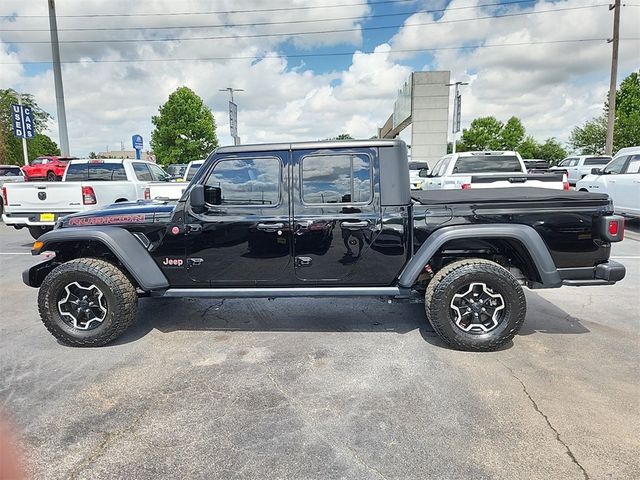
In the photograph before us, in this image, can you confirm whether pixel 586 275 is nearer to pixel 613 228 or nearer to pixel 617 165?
pixel 613 228

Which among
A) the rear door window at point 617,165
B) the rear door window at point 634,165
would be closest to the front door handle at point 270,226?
the rear door window at point 634,165

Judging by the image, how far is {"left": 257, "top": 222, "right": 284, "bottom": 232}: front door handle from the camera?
3.90 meters

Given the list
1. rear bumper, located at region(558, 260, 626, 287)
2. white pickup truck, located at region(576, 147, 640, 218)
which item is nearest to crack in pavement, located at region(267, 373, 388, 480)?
rear bumper, located at region(558, 260, 626, 287)

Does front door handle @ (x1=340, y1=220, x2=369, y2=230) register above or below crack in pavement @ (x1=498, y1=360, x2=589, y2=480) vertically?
above

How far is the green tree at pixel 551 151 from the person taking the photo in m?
53.3

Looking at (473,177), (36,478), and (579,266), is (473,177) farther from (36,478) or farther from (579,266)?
(36,478)

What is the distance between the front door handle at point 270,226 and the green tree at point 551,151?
57.3 metres

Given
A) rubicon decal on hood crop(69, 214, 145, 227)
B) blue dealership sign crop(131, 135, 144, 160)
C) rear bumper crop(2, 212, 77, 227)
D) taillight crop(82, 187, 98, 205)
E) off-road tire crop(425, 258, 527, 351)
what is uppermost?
blue dealership sign crop(131, 135, 144, 160)

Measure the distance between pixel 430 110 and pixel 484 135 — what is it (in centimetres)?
3193

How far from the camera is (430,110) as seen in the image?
3362cm

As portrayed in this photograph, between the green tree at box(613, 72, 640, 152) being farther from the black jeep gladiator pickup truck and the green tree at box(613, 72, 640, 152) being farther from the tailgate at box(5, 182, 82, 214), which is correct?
the tailgate at box(5, 182, 82, 214)

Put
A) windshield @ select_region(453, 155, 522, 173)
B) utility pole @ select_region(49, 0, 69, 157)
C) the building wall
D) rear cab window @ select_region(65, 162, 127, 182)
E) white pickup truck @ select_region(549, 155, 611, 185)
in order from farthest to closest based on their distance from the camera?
the building wall
white pickup truck @ select_region(549, 155, 611, 185)
utility pole @ select_region(49, 0, 69, 157)
windshield @ select_region(453, 155, 522, 173)
rear cab window @ select_region(65, 162, 127, 182)

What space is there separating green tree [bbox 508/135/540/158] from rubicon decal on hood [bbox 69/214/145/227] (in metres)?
59.3

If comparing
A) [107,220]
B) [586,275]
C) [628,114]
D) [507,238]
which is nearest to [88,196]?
[107,220]
